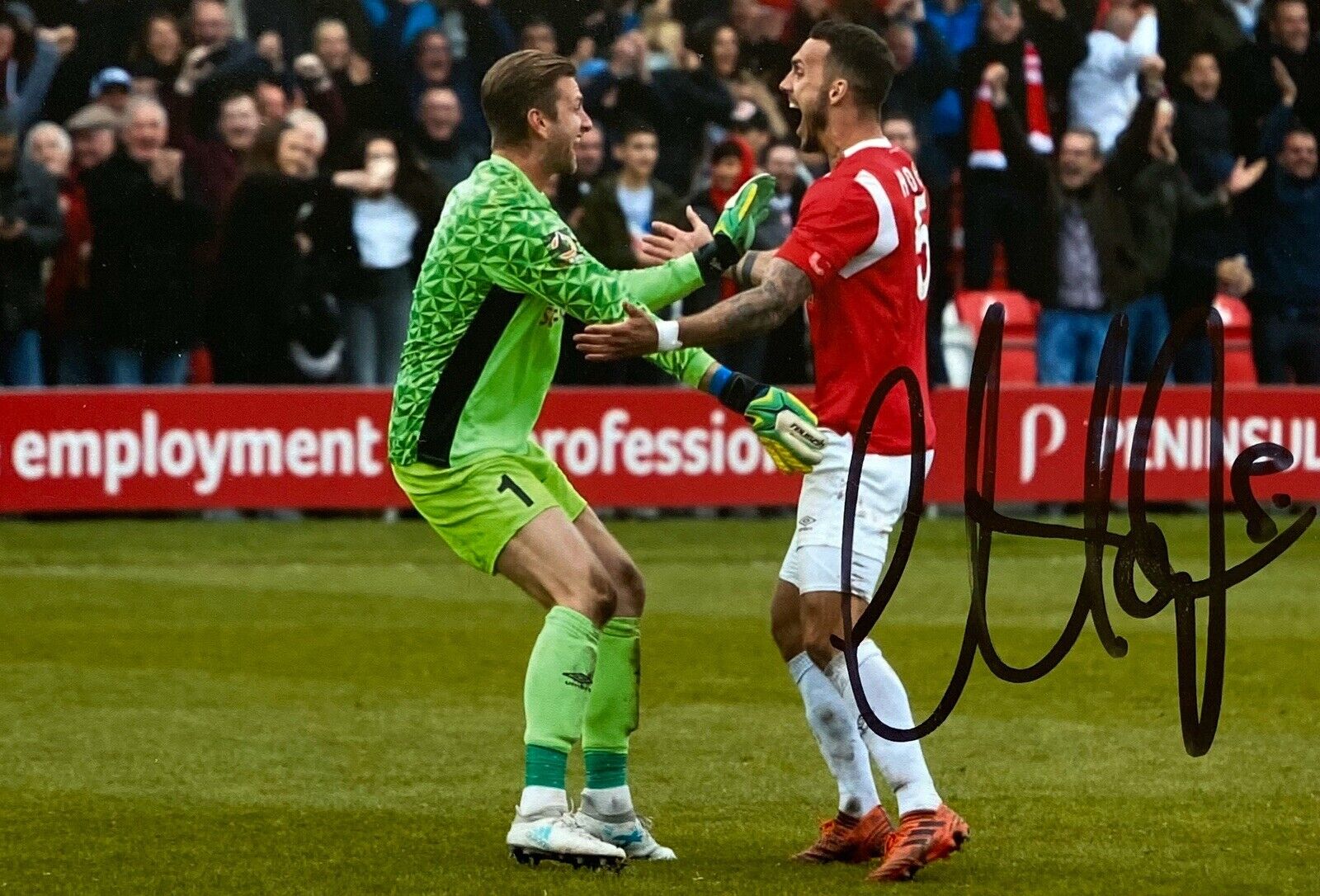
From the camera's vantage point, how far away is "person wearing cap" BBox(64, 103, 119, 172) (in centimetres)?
1617

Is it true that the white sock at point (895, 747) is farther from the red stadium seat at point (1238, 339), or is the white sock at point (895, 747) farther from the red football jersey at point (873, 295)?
the red stadium seat at point (1238, 339)

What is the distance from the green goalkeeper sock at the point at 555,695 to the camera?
6.79 meters

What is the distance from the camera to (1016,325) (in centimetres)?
1800

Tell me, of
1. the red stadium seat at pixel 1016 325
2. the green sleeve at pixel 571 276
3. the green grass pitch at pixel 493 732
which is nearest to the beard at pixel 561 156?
the green sleeve at pixel 571 276

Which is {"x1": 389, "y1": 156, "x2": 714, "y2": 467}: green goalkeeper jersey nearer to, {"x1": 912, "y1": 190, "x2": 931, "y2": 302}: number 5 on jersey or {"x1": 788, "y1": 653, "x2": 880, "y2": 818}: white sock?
{"x1": 912, "y1": 190, "x2": 931, "y2": 302}: number 5 on jersey

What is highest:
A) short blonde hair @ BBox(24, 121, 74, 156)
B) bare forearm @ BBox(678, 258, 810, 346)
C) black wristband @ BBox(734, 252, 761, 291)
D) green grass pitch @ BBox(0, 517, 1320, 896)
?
short blonde hair @ BBox(24, 121, 74, 156)

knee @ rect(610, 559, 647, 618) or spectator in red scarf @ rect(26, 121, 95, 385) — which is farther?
spectator in red scarf @ rect(26, 121, 95, 385)

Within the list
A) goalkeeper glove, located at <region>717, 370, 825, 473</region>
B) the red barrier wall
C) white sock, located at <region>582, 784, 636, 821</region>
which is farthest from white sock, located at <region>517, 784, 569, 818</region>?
the red barrier wall

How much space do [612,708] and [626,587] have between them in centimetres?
35

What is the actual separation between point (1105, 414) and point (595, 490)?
10395 millimetres

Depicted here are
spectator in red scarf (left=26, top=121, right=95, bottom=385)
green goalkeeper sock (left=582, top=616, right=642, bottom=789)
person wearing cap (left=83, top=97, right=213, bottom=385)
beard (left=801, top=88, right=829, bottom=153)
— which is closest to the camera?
beard (left=801, top=88, right=829, bottom=153)

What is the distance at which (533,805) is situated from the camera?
678 centimetres

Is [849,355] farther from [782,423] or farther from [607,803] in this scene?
[607,803]

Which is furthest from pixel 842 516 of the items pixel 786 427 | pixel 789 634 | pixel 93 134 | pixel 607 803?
pixel 93 134
